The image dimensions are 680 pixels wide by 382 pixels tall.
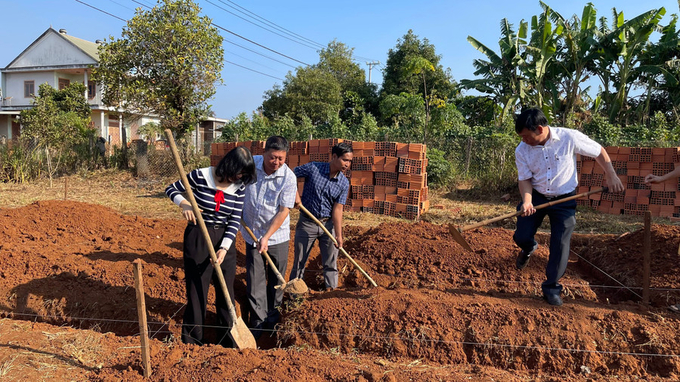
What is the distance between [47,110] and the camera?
16547mm

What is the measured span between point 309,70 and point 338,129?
11.5 metres

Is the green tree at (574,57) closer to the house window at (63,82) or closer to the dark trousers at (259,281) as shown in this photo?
the dark trousers at (259,281)

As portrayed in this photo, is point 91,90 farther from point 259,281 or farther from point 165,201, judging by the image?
point 259,281

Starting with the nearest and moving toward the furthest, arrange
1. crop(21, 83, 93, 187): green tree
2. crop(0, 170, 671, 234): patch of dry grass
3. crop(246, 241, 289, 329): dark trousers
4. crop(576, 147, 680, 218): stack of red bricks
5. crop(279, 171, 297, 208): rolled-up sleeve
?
crop(279, 171, 297, 208): rolled-up sleeve → crop(246, 241, 289, 329): dark trousers → crop(0, 170, 671, 234): patch of dry grass → crop(576, 147, 680, 218): stack of red bricks → crop(21, 83, 93, 187): green tree

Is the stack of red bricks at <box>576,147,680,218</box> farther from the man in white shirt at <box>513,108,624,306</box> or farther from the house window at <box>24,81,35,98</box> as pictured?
the house window at <box>24,81,35,98</box>

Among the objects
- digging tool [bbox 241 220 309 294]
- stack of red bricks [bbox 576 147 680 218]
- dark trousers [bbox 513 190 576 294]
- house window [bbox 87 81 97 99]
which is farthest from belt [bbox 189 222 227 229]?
house window [bbox 87 81 97 99]

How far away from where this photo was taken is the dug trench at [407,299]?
3.40 m

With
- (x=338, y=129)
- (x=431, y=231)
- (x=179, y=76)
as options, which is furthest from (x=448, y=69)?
(x=431, y=231)

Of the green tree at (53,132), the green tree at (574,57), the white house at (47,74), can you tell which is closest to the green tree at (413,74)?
the green tree at (574,57)

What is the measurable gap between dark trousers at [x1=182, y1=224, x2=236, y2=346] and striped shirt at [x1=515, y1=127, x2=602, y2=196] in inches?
99.6

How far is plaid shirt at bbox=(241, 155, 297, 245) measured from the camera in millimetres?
3766

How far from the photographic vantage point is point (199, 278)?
133 inches

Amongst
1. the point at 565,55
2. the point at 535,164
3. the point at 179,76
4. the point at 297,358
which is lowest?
the point at 297,358

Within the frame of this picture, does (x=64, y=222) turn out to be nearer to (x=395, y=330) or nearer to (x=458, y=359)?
(x=395, y=330)
